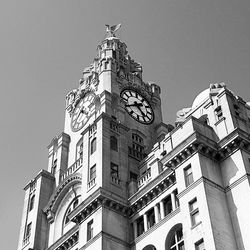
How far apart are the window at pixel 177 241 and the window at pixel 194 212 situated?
12.1 ft

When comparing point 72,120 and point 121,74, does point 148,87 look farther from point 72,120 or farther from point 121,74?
point 72,120

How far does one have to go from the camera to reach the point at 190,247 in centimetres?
4525

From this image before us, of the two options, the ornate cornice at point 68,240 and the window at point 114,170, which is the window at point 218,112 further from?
the ornate cornice at point 68,240

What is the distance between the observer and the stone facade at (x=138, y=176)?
4728cm

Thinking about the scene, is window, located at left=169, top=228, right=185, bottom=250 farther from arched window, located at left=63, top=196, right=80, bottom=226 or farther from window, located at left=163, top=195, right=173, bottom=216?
arched window, located at left=63, top=196, right=80, bottom=226

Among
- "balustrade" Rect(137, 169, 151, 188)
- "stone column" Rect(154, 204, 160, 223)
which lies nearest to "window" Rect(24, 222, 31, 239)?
"balustrade" Rect(137, 169, 151, 188)

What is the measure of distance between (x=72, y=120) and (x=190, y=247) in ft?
113

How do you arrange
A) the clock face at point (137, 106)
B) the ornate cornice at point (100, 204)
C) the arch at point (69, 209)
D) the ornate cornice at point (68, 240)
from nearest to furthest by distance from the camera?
the ornate cornice at point (100, 204), the ornate cornice at point (68, 240), the arch at point (69, 209), the clock face at point (137, 106)

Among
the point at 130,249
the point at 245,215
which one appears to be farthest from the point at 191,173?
the point at 130,249

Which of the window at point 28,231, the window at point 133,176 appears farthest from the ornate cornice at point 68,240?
the window at point 133,176

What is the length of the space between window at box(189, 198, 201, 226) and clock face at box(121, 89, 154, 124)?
2530 centimetres

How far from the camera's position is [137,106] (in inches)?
2916

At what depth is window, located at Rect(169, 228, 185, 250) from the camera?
163 ft

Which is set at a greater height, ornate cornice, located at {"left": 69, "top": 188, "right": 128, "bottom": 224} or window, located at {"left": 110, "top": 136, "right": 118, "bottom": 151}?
window, located at {"left": 110, "top": 136, "right": 118, "bottom": 151}
